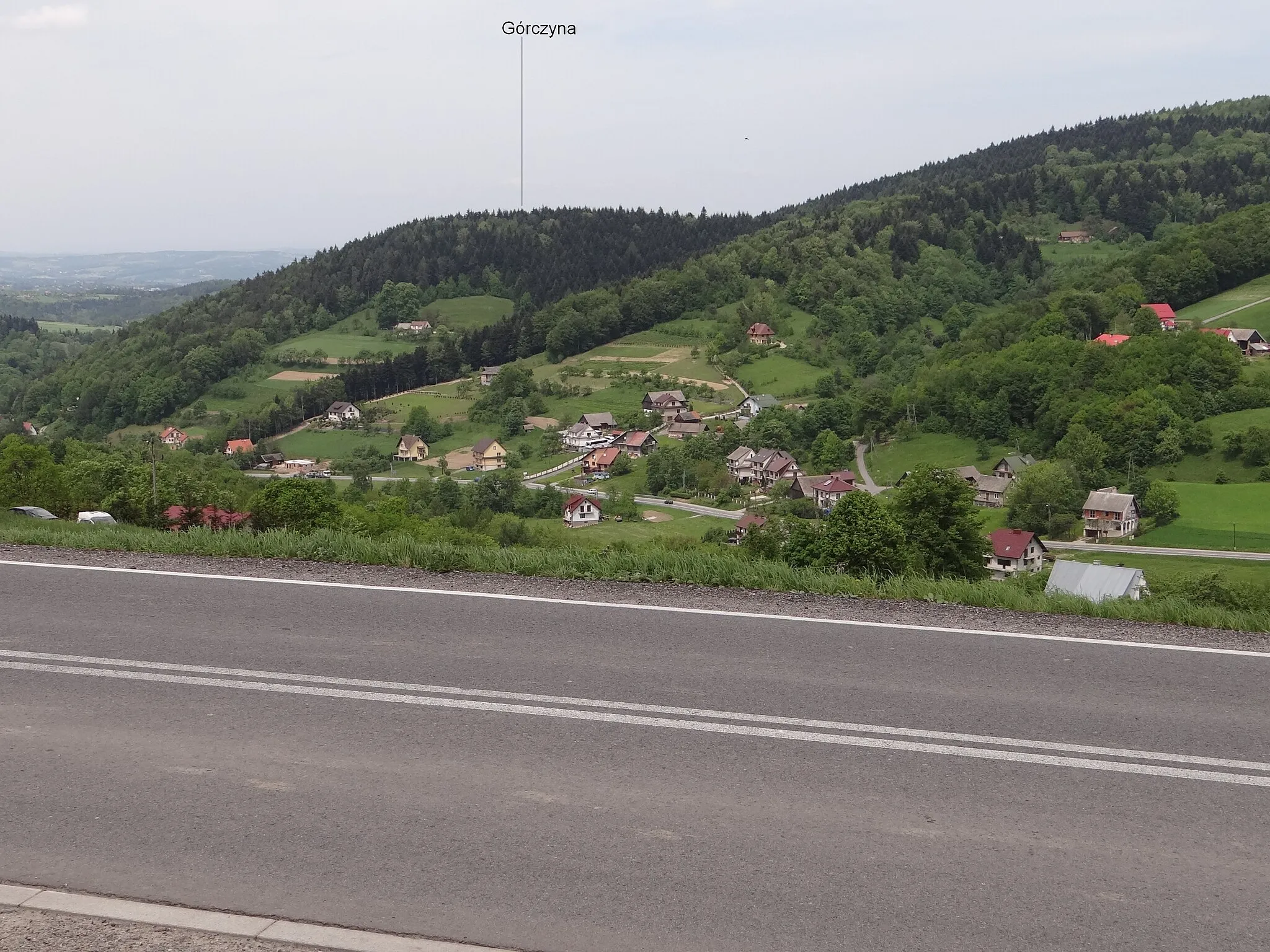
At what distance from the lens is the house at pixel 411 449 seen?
98125mm

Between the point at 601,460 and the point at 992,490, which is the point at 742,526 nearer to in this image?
the point at 992,490

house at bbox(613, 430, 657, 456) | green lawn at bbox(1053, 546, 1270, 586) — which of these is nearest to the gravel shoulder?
green lawn at bbox(1053, 546, 1270, 586)

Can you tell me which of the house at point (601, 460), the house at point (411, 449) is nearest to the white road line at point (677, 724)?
the house at point (601, 460)

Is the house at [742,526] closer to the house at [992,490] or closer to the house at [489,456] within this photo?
the house at [992,490]

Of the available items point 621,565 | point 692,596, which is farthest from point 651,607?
point 621,565

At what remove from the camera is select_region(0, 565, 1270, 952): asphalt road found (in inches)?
160

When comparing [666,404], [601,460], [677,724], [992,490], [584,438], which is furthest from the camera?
[666,404]

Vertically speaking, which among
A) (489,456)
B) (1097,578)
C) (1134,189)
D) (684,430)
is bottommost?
(489,456)

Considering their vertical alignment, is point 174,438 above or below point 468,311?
below

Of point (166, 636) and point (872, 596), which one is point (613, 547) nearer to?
point (872, 596)

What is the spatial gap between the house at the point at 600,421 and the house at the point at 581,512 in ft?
108

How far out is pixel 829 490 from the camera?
7544cm

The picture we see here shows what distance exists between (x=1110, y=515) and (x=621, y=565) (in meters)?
61.8

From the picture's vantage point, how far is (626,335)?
145 metres
